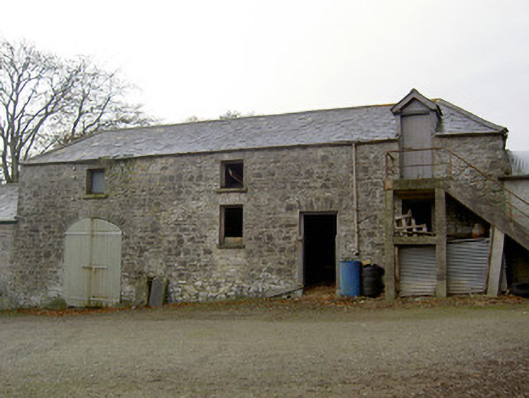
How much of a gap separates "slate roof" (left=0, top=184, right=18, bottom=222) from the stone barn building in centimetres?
70

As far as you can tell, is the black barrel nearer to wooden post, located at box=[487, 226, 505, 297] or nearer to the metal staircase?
the metal staircase

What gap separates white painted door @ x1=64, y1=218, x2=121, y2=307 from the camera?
16109 mm

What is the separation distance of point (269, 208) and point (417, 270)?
15.2 feet

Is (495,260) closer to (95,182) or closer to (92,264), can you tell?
(92,264)

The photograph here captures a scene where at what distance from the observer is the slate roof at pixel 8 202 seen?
18047 millimetres

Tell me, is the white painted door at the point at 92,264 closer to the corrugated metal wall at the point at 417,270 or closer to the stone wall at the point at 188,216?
the stone wall at the point at 188,216

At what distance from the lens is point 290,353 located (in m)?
7.26

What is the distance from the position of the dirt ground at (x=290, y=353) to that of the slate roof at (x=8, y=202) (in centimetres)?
696

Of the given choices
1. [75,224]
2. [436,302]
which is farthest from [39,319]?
[436,302]

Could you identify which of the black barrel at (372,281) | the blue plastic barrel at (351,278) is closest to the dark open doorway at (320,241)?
the blue plastic barrel at (351,278)

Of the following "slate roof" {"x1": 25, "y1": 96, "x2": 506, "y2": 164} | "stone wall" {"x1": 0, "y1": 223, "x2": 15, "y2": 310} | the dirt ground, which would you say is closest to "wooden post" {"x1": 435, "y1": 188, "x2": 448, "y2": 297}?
the dirt ground

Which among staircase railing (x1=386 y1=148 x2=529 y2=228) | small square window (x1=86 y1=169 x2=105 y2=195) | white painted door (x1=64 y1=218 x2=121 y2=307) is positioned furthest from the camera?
small square window (x1=86 y1=169 x2=105 y2=195)

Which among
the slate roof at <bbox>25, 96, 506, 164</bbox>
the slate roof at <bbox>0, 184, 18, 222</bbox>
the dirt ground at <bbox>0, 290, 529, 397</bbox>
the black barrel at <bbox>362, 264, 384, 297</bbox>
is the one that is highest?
the slate roof at <bbox>25, 96, 506, 164</bbox>

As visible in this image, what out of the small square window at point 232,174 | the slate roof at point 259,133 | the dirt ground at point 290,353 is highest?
the slate roof at point 259,133
